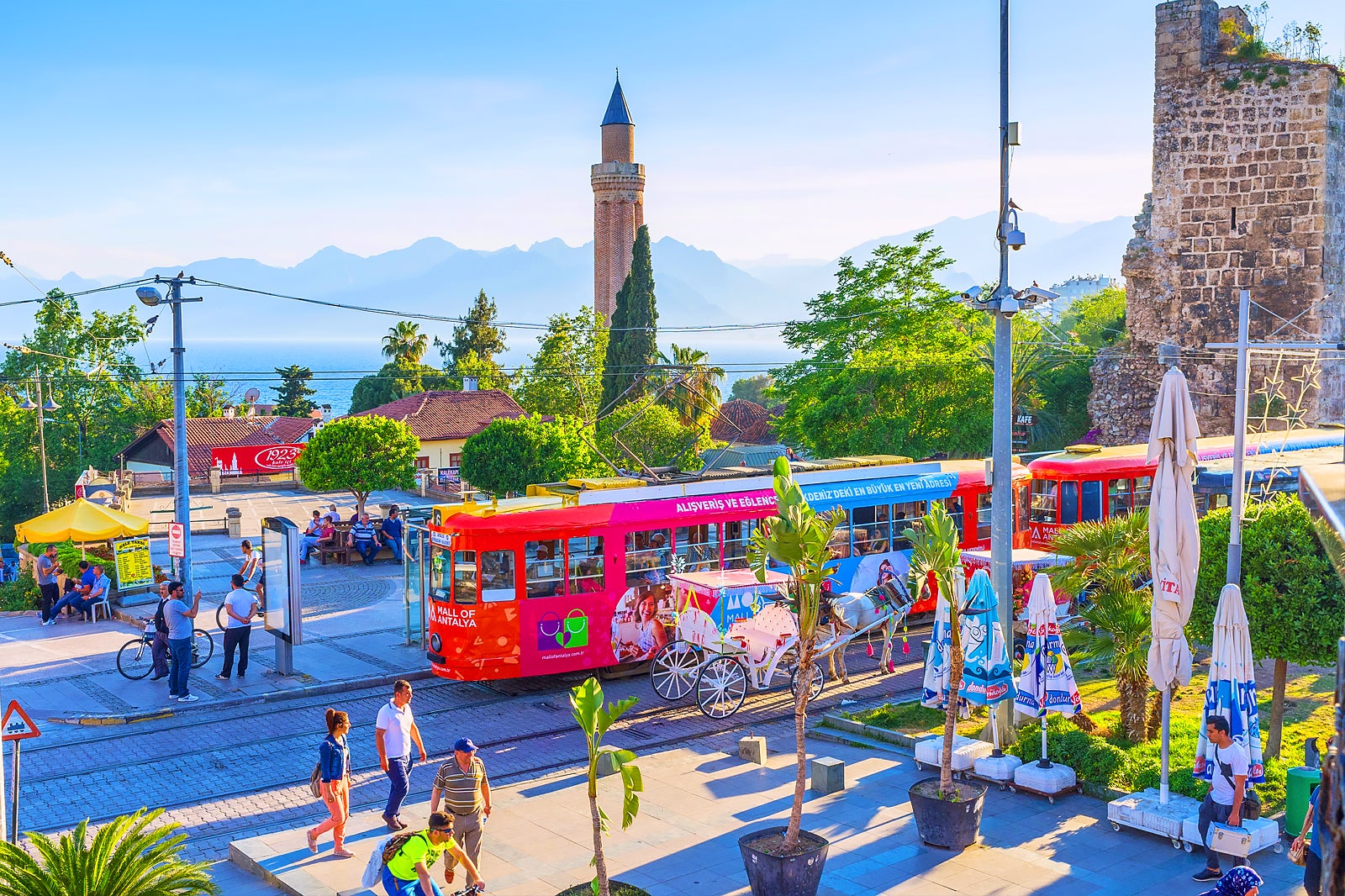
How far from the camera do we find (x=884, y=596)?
2172 cm

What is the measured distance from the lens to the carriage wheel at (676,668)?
61.0 ft

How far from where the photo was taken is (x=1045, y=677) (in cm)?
1406

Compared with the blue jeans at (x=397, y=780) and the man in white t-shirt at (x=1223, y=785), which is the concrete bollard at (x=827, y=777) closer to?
the man in white t-shirt at (x=1223, y=785)

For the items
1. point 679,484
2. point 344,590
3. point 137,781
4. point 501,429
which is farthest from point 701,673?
point 501,429

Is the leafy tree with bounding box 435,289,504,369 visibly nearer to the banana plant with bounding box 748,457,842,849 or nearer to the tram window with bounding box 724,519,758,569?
the tram window with bounding box 724,519,758,569

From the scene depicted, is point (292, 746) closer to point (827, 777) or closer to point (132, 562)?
point (827, 777)

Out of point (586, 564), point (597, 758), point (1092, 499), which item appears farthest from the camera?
point (1092, 499)

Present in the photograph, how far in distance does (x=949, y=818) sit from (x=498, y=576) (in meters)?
8.38

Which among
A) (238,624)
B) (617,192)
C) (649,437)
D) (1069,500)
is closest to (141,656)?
(238,624)

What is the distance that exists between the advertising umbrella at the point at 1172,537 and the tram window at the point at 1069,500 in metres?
11.7

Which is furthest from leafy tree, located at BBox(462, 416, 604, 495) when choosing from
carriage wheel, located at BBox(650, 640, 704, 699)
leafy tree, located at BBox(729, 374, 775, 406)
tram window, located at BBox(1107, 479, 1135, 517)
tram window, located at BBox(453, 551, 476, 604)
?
leafy tree, located at BBox(729, 374, 775, 406)

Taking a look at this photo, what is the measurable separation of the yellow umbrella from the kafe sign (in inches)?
1249

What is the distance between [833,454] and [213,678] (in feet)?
69.1

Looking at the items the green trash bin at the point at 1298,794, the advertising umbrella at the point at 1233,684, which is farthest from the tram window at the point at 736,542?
the green trash bin at the point at 1298,794
